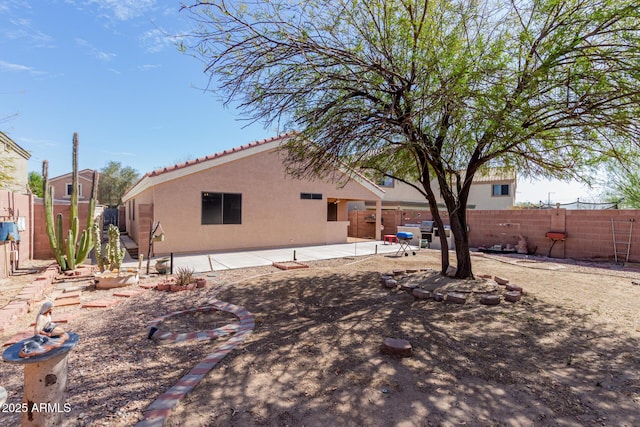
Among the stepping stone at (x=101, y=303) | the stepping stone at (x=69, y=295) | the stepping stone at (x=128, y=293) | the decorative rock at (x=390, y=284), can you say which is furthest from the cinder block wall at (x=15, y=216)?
the decorative rock at (x=390, y=284)

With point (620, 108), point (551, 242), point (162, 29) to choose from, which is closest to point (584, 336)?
point (620, 108)

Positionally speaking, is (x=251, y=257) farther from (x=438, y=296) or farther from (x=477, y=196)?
(x=477, y=196)

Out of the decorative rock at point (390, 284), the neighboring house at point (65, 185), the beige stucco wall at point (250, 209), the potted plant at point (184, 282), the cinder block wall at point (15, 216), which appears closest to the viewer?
the potted plant at point (184, 282)

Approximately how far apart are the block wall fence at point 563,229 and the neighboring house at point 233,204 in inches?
296

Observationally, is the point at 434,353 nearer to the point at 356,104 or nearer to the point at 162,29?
the point at 356,104

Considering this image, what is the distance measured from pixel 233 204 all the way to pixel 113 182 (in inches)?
1363

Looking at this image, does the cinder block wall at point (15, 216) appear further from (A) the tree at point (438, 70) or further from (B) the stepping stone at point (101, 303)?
(A) the tree at point (438, 70)

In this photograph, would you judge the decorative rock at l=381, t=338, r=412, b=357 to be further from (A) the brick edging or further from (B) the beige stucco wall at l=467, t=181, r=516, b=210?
(B) the beige stucco wall at l=467, t=181, r=516, b=210

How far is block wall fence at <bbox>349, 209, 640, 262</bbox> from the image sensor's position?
11008 mm

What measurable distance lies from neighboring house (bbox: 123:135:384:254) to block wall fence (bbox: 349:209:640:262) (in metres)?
7.53

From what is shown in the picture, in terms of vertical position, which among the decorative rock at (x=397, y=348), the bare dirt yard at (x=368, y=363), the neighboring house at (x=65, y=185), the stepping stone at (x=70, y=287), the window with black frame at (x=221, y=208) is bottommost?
the bare dirt yard at (x=368, y=363)

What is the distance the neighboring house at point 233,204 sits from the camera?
10953 millimetres

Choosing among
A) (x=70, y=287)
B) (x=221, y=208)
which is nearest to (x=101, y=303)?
(x=70, y=287)

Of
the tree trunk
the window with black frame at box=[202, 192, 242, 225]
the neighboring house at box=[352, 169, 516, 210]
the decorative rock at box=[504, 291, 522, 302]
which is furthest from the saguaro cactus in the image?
the neighboring house at box=[352, 169, 516, 210]
